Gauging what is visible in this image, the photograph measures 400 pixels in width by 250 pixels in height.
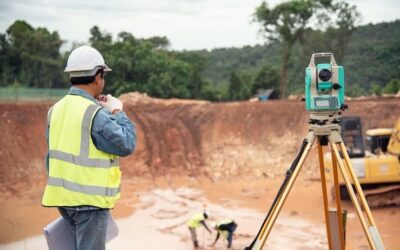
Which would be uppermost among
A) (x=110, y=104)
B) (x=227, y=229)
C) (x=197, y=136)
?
(x=110, y=104)

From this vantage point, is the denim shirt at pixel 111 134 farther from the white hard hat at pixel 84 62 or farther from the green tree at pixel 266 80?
the green tree at pixel 266 80

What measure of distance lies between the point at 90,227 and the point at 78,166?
301 mm

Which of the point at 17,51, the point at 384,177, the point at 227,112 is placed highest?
the point at 17,51

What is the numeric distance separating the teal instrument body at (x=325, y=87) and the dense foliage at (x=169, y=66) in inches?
642

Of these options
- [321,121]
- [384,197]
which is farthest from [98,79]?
[384,197]

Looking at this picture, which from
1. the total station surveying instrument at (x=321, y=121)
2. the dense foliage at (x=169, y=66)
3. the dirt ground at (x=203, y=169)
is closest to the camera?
the total station surveying instrument at (x=321, y=121)

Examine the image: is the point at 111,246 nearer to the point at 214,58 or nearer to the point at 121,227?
the point at 121,227

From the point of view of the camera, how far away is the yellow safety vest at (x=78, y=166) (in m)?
2.23

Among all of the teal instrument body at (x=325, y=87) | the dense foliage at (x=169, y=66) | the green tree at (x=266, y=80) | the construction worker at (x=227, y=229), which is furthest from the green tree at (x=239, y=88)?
the teal instrument body at (x=325, y=87)

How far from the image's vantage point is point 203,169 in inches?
606

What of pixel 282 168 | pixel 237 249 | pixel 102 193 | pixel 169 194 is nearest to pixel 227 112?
pixel 282 168

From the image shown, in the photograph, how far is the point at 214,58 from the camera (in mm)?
42844

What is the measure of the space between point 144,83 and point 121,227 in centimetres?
1281

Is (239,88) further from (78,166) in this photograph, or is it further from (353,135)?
(78,166)
